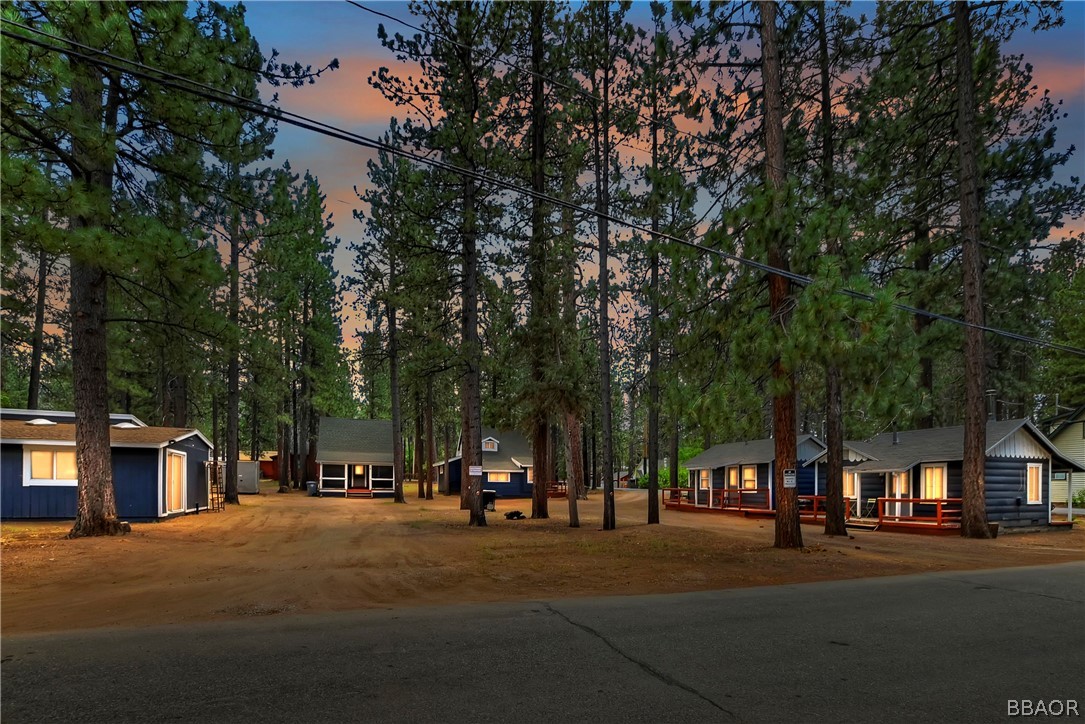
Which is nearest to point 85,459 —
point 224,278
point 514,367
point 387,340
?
point 224,278

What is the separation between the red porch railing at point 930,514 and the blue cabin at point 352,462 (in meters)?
29.4

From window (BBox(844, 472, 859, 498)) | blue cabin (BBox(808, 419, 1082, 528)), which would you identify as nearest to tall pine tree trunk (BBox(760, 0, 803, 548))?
blue cabin (BBox(808, 419, 1082, 528))

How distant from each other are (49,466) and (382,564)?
1505cm

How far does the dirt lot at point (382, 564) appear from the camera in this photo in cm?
799

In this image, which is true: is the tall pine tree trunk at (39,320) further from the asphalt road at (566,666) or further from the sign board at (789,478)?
the sign board at (789,478)

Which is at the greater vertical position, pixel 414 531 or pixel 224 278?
pixel 224 278

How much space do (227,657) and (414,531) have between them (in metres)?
13.4

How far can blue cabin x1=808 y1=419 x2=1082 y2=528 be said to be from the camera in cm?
2253


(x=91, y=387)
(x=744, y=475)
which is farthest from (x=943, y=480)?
(x=91, y=387)

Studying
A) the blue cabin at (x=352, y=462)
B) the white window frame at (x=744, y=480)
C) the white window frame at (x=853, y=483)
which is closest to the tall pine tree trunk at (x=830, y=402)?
the white window frame at (x=853, y=483)

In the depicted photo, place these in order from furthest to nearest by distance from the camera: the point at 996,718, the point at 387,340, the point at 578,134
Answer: the point at 387,340 < the point at 578,134 < the point at 996,718

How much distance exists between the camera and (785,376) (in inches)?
488

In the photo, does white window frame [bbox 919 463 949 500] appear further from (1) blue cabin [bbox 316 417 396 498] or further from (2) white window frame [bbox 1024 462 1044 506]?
(1) blue cabin [bbox 316 417 396 498]

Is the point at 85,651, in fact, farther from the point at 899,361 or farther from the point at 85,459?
the point at 899,361
